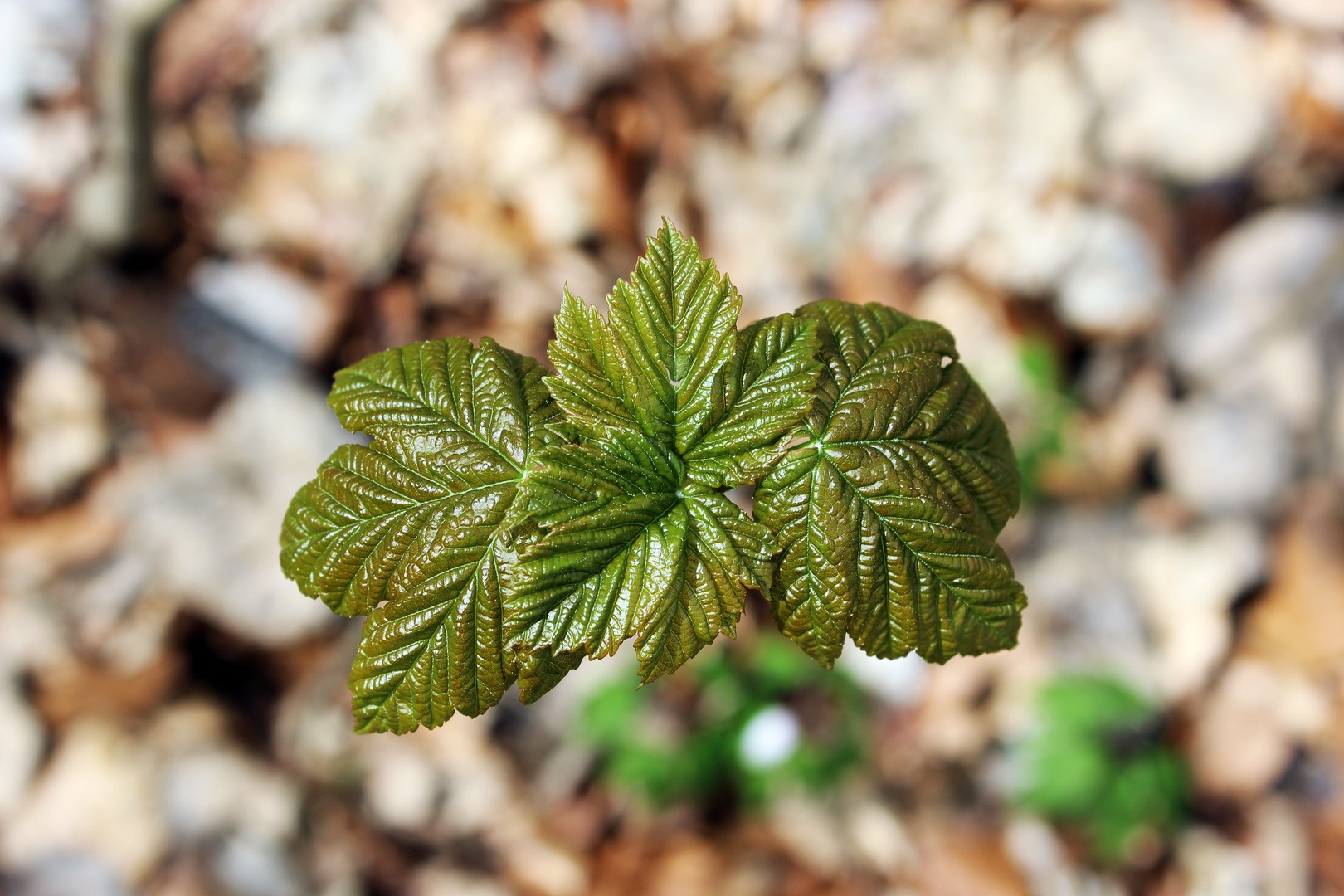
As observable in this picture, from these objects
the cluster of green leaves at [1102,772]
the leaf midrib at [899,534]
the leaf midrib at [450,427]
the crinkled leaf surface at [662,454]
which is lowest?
the cluster of green leaves at [1102,772]

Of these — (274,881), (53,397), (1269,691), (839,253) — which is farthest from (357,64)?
(1269,691)

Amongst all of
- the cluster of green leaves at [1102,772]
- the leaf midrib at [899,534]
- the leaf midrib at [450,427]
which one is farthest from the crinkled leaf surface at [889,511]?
the cluster of green leaves at [1102,772]

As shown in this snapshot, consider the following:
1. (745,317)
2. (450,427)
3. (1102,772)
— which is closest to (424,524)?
(450,427)

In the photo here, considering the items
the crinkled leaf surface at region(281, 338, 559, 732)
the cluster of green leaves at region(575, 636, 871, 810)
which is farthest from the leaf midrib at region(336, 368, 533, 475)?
the cluster of green leaves at region(575, 636, 871, 810)

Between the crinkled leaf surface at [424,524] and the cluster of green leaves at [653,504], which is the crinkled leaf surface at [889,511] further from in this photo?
the crinkled leaf surface at [424,524]

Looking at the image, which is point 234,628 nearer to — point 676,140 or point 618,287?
point 676,140

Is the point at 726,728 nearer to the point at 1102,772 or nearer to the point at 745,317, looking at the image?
the point at 1102,772
